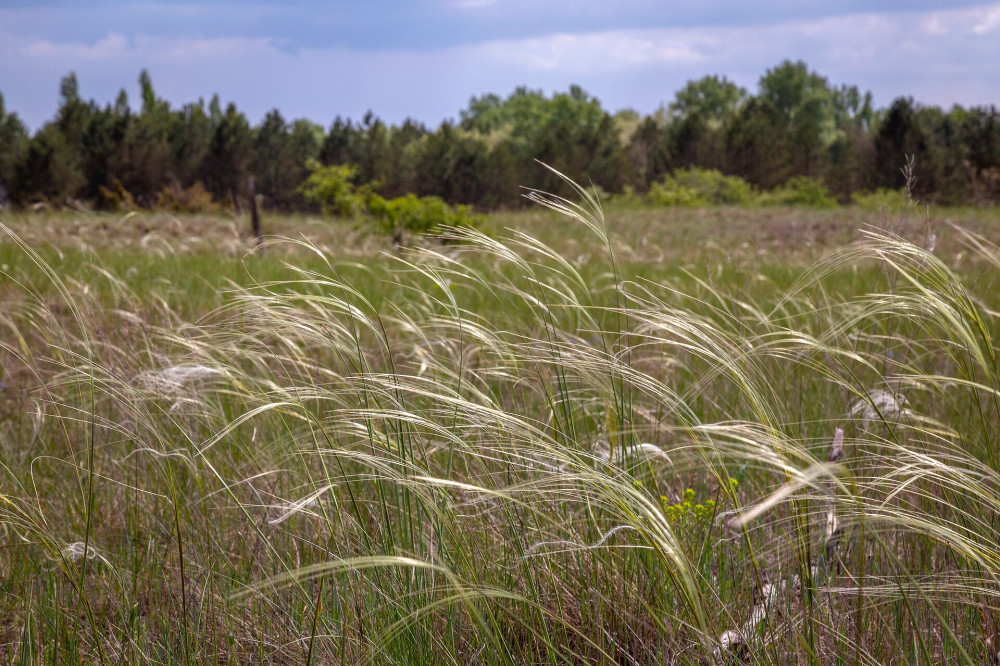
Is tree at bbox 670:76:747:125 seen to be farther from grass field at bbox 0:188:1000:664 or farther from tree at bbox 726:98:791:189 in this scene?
grass field at bbox 0:188:1000:664

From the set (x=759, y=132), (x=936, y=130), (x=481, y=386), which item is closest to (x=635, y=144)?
(x=759, y=132)

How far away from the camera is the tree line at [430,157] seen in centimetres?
2350

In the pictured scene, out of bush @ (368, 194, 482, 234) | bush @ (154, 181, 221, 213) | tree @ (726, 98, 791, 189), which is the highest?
tree @ (726, 98, 791, 189)

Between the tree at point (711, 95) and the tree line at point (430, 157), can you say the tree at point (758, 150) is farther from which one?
the tree at point (711, 95)

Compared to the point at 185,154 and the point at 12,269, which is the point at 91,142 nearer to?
the point at 185,154

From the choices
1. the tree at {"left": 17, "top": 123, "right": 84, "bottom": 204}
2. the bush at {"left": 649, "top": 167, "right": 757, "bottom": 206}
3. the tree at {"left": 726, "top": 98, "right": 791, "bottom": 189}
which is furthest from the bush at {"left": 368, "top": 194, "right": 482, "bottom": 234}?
the tree at {"left": 726, "top": 98, "right": 791, "bottom": 189}

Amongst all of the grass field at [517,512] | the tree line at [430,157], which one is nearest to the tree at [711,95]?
the tree line at [430,157]

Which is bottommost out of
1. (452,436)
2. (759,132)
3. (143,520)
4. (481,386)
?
(143,520)

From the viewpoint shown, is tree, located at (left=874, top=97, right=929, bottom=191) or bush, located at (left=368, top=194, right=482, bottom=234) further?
tree, located at (left=874, top=97, right=929, bottom=191)

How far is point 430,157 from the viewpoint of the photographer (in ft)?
88.7

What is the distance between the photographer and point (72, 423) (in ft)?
8.25

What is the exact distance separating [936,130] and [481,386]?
39.0 meters

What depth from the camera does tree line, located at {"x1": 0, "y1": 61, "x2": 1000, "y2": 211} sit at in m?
23.5

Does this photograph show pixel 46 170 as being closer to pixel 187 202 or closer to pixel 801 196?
pixel 187 202
